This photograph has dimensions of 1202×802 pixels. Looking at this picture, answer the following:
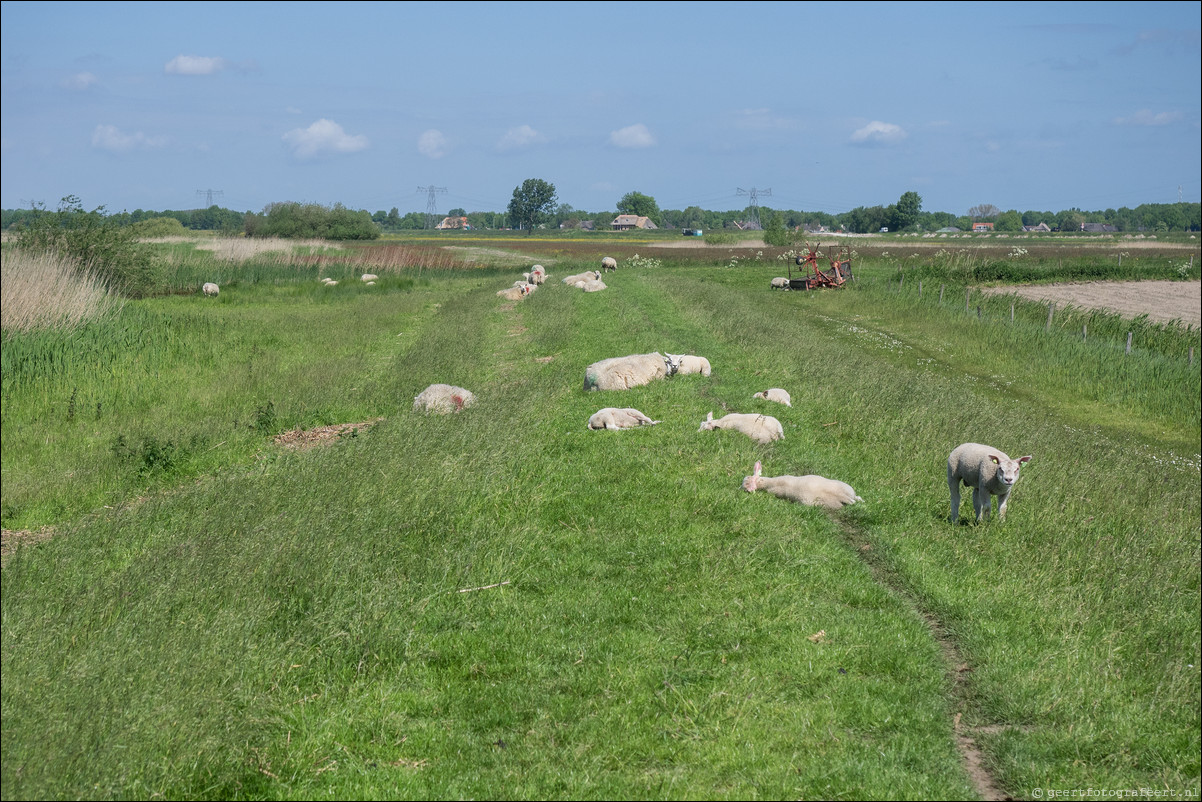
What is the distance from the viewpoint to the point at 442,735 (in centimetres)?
627

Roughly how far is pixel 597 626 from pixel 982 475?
4.57m

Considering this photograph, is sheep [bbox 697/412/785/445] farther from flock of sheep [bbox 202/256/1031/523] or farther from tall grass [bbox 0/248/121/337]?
tall grass [bbox 0/248/121/337]

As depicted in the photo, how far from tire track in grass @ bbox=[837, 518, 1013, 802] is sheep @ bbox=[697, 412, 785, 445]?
3.16 m

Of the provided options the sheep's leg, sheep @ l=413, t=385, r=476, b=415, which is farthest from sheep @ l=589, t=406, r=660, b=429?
the sheep's leg

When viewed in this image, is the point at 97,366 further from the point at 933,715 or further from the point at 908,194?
the point at 908,194

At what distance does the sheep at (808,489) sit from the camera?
10.6 metres

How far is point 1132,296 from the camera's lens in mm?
42781

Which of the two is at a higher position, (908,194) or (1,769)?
(908,194)

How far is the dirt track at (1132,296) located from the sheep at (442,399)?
27.8 metres

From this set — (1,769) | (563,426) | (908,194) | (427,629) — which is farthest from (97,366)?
(908,194)

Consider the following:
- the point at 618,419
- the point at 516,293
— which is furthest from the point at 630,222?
the point at 618,419

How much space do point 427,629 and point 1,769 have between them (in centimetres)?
338

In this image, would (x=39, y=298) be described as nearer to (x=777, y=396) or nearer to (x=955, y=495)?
(x=777, y=396)

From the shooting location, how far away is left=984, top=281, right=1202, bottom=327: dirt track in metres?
36.2
